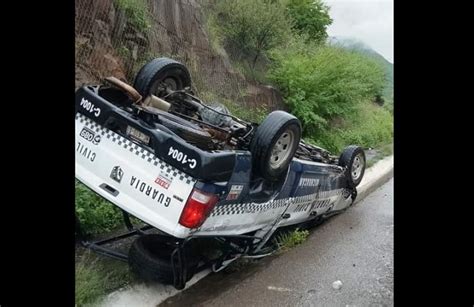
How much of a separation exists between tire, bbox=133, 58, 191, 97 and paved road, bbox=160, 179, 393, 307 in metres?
1.84

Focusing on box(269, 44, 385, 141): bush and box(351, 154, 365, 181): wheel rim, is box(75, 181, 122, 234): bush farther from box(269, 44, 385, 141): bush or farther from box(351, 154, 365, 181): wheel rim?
box(269, 44, 385, 141): bush

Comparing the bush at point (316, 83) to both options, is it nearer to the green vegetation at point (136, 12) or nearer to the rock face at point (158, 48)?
the rock face at point (158, 48)

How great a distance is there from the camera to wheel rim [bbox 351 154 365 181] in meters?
6.76

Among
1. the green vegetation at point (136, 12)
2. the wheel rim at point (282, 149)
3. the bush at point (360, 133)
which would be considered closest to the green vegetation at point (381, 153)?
the bush at point (360, 133)

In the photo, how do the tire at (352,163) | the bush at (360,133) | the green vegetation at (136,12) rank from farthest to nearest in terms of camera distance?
1. the bush at (360,133)
2. the green vegetation at (136,12)
3. the tire at (352,163)

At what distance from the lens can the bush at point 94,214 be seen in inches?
178

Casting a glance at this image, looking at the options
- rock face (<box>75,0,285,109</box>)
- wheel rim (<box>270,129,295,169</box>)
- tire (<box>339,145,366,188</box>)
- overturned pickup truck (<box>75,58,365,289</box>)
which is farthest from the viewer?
rock face (<box>75,0,285,109</box>)

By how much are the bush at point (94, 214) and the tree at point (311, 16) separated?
13.1 meters

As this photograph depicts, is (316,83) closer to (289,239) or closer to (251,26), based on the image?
(251,26)

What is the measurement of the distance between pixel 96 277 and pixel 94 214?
1046 mm

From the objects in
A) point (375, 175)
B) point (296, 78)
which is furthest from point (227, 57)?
point (375, 175)

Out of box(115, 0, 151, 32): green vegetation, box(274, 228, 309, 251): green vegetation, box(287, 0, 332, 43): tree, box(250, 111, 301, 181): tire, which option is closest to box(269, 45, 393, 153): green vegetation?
box(287, 0, 332, 43): tree
